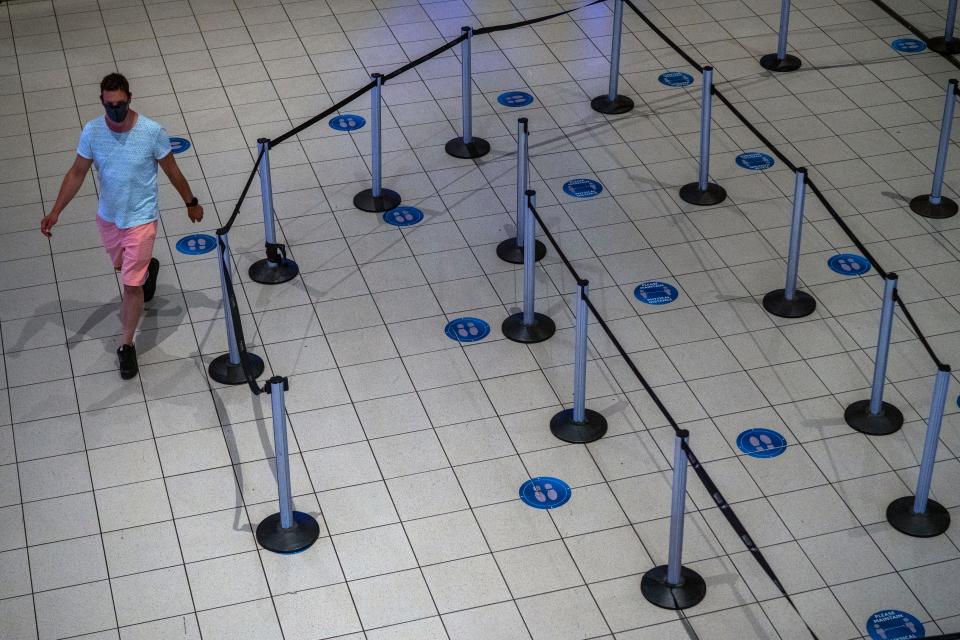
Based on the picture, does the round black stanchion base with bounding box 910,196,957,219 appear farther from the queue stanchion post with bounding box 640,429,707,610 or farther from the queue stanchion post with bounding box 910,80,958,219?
the queue stanchion post with bounding box 640,429,707,610

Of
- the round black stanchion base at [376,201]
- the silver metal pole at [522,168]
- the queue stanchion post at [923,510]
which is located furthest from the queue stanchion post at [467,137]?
the queue stanchion post at [923,510]

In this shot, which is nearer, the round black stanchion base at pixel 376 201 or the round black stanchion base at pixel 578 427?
the round black stanchion base at pixel 578 427

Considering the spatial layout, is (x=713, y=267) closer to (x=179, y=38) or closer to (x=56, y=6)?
(x=179, y=38)

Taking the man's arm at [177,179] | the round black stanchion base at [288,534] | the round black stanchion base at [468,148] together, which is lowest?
the round black stanchion base at [288,534]

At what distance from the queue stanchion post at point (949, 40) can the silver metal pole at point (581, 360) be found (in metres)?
4.65

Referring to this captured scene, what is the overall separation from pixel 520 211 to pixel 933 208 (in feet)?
7.78

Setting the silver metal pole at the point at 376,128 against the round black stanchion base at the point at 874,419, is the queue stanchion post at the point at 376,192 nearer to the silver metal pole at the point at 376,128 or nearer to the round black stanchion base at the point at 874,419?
the silver metal pole at the point at 376,128

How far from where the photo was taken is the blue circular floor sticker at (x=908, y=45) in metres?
8.95

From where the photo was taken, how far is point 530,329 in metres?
6.26

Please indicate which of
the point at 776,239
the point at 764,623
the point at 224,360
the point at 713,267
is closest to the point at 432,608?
the point at 764,623

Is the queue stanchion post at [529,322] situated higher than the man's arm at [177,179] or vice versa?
the man's arm at [177,179]

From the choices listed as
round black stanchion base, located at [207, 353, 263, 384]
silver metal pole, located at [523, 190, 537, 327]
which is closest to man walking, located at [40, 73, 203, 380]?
round black stanchion base, located at [207, 353, 263, 384]

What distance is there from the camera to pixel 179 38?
9.16m

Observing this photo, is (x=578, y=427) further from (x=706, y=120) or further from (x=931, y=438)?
(x=706, y=120)
